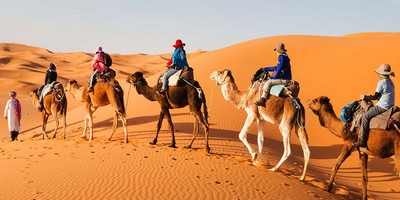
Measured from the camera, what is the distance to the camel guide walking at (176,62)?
11.9m

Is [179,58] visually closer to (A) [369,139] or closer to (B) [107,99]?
(B) [107,99]

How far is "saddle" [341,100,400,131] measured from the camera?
26.5ft

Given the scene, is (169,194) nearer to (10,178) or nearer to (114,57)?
(10,178)

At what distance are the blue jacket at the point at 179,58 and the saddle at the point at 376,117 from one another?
5203mm

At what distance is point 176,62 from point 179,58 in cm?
15

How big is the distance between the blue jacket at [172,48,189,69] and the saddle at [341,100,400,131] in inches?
205

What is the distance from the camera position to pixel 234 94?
10.9m

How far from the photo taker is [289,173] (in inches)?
415

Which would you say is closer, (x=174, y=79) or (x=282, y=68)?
(x=282, y=68)

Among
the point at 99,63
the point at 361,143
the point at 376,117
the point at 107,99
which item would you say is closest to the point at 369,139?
the point at 361,143

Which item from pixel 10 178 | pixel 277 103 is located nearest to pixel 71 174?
pixel 10 178

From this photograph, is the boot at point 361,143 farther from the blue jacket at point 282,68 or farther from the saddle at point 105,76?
the saddle at point 105,76

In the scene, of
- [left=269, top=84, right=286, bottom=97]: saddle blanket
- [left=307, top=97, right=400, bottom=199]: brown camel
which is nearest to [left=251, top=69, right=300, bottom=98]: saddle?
[left=269, top=84, right=286, bottom=97]: saddle blanket

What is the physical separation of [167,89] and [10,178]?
16.3 ft
